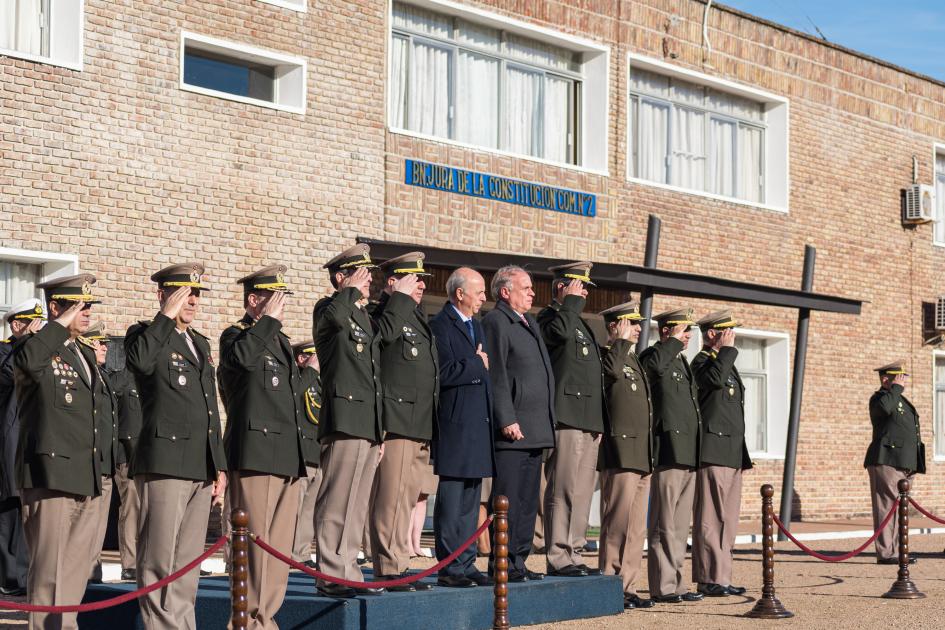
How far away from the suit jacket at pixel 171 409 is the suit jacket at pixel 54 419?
0.95 feet

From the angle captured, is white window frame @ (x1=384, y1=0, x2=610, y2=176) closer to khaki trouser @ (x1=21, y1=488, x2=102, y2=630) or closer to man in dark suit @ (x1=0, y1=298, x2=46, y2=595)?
man in dark suit @ (x1=0, y1=298, x2=46, y2=595)

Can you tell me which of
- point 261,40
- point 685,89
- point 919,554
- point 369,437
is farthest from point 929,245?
Result: point 369,437

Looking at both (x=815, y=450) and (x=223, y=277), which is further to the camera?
(x=815, y=450)

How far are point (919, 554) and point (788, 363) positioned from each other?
6.59 meters

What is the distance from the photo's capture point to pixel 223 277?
1569 cm

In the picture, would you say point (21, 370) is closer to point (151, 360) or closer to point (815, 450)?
point (151, 360)

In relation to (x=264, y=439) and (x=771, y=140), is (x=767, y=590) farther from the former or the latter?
(x=771, y=140)

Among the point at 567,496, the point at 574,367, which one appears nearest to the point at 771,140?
the point at 574,367

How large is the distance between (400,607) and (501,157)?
11.0m

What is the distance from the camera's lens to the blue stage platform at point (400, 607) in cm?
857

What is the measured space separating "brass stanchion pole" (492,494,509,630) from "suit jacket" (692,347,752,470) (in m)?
3.40

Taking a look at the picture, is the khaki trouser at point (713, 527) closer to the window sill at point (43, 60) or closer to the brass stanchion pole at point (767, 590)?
the brass stanchion pole at point (767, 590)

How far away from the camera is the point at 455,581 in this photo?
9531 mm

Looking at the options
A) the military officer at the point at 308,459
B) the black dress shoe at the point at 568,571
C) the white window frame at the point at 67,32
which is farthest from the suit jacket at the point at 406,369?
the white window frame at the point at 67,32
